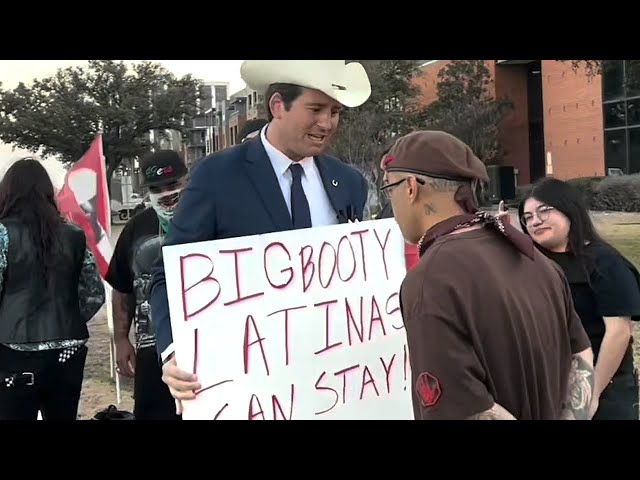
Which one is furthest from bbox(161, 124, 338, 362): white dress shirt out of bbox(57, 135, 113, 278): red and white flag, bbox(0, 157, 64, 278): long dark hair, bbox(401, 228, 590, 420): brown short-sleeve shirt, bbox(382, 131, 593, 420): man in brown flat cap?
bbox(57, 135, 113, 278): red and white flag

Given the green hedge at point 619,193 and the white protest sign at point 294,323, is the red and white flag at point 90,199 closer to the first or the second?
the white protest sign at point 294,323

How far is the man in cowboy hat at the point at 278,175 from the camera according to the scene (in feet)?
6.26

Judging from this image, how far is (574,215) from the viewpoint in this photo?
8.57ft

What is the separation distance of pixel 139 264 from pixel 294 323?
1368 millimetres

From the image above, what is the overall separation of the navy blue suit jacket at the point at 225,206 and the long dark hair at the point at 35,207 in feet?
4.09

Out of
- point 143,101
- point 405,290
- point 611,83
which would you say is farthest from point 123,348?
point 611,83

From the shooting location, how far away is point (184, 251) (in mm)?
1772

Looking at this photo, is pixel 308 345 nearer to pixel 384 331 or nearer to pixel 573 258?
pixel 384 331

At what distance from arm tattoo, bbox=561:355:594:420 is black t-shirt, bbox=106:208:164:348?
182 centimetres

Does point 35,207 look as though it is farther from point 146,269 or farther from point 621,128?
point 621,128

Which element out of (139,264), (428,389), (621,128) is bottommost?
(428,389)

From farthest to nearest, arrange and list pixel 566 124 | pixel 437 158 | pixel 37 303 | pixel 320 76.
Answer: pixel 566 124 → pixel 37 303 → pixel 320 76 → pixel 437 158

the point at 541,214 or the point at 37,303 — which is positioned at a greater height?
the point at 541,214

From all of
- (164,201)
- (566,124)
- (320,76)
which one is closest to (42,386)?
(164,201)
